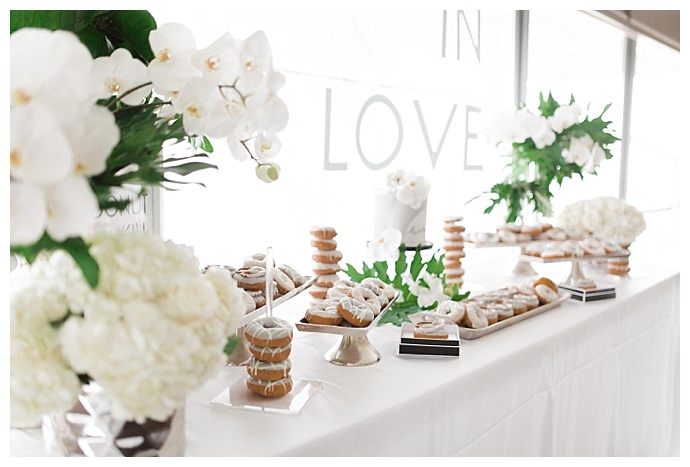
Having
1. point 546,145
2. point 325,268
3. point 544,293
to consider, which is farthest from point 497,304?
point 546,145

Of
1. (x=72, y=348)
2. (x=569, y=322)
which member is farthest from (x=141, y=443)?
(x=569, y=322)

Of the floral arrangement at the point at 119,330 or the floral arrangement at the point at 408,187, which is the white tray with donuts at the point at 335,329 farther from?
the floral arrangement at the point at 408,187

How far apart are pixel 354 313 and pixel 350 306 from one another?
16mm

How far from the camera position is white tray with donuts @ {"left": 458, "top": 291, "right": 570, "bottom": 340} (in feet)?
4.30

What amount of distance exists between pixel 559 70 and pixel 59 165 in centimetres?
347

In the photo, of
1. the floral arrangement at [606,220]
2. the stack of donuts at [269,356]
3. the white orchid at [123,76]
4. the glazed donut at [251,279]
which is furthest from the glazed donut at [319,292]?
the floral arrangement at [606,220]

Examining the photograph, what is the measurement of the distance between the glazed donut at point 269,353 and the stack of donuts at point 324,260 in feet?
1.79

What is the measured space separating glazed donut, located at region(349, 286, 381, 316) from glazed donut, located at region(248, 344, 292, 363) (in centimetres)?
24

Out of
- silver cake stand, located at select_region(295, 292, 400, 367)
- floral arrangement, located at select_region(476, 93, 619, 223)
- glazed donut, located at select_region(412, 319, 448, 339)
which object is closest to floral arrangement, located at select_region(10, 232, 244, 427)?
silver cake stand, located at select_region(295, 292, 400, 367)

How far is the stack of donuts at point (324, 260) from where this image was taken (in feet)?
4.89

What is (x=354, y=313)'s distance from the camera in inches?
42.3

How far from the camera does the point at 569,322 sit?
1478mm

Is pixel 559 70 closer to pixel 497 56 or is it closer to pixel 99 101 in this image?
pixel 497 56

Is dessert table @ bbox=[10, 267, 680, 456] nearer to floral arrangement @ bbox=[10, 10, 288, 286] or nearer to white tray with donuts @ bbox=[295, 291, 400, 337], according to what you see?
white tray with donuts @ bbox=[295, 291, 400, 337]
